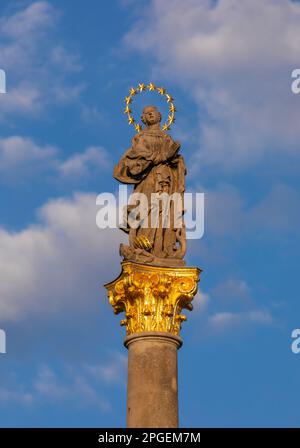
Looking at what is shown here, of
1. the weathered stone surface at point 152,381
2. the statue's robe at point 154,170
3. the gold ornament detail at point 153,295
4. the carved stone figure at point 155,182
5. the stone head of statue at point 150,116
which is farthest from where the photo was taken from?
the stone head of statue at point 150,116

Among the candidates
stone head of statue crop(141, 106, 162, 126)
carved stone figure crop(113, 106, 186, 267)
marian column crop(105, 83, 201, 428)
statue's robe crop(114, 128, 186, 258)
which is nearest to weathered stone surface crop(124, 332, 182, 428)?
marian column crop(105, 83, 201, 428)

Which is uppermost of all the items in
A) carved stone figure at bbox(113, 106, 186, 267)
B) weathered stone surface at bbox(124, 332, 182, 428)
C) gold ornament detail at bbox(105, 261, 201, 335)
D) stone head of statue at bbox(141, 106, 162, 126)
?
stone head of statue at bbox(141, 106, 162, 126)

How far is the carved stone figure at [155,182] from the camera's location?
44250 millimetres

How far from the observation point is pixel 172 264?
43719 millimetres

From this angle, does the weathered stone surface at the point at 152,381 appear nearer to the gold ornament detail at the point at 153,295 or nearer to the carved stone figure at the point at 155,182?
the gold ornament detail at the point at 153,295

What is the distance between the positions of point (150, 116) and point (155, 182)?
2.31 m

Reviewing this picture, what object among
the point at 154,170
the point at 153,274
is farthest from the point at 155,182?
the point at 153,274

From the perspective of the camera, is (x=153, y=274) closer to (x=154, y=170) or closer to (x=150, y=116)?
(x=154, y=170)

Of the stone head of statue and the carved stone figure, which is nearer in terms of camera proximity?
the carved stone figure

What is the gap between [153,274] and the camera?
4309 cm

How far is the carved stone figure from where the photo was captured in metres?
44.2

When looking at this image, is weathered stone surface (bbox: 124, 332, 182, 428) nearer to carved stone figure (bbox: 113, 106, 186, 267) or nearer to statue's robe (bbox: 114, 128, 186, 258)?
carved stone figure (bbox: 113, 106, 186, 267)

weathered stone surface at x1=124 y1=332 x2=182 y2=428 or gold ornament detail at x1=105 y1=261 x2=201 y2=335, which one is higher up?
gold ornament detail at x1=105 y1=261 x2=201 y2=335

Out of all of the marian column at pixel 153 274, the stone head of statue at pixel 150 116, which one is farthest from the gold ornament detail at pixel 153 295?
the stone head of statue at pixel 150 116
